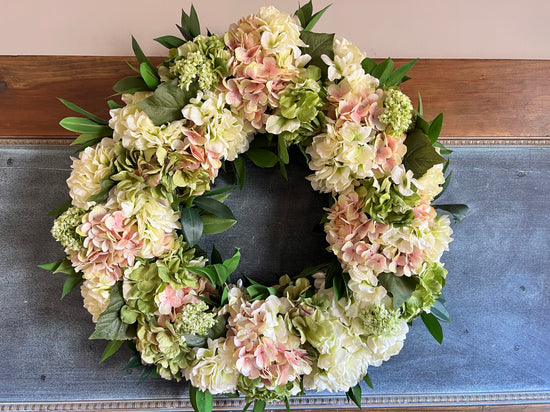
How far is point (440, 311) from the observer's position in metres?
1.00

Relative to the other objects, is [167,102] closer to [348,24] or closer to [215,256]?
[215,256]

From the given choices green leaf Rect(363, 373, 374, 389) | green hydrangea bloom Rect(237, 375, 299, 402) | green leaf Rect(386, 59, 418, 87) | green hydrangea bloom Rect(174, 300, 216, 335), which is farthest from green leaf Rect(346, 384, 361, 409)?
green leaf Rect(386, 59, 418, 87)

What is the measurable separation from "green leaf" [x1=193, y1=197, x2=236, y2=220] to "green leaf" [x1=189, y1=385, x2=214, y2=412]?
15.8 inches

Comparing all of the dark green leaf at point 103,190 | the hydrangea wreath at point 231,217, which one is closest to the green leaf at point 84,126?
the hydrangea wreath at point 231,217

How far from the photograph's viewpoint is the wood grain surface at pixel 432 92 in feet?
3.42

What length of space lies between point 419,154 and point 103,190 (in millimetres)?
632

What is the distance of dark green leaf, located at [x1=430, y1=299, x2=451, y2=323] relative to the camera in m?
1.00

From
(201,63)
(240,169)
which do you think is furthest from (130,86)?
(240,169)

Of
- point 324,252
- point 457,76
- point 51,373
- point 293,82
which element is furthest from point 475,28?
point 51,373

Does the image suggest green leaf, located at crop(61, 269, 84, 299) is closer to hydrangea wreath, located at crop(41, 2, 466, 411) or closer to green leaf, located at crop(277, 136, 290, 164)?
hydrangea wreath, located at crop(41, 2, 466, 411)

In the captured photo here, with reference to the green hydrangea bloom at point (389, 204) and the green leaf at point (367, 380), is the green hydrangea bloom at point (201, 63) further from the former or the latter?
the green leaf at point (367, 380)

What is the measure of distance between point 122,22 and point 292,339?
853mm

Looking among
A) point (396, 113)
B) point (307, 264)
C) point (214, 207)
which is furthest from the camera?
point (307, 264)

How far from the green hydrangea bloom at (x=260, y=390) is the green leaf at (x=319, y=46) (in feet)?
2.18
